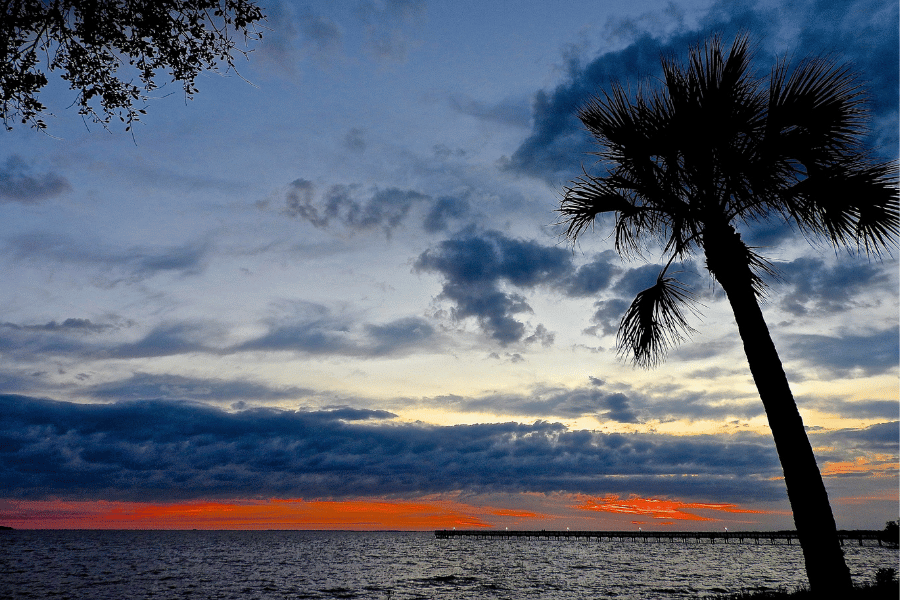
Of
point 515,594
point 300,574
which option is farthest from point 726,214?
point 300,574

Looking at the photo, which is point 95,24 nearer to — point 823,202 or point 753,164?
Result: point 753,164

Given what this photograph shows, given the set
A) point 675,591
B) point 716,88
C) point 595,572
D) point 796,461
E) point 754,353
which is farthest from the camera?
point 595,572

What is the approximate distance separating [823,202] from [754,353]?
91.1 inches

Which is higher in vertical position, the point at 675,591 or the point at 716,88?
the point at 716,88

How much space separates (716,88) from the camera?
8.08 m

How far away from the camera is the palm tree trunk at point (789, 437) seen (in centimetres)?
657

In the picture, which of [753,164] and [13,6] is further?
[753,164]

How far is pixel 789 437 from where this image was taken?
6.90 m

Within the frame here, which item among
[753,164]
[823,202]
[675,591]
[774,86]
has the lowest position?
[675,591]

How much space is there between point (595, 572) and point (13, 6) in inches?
2611

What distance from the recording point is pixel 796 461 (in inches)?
268

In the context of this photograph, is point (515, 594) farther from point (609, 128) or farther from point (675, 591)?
point (609, 128)

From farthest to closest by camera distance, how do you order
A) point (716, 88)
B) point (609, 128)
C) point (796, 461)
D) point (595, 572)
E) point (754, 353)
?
point (595, 572) → point (609, 128) → point (716, 88) → point (754, 353) → point (796, 461)

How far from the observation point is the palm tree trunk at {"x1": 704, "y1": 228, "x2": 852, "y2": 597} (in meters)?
6.57
